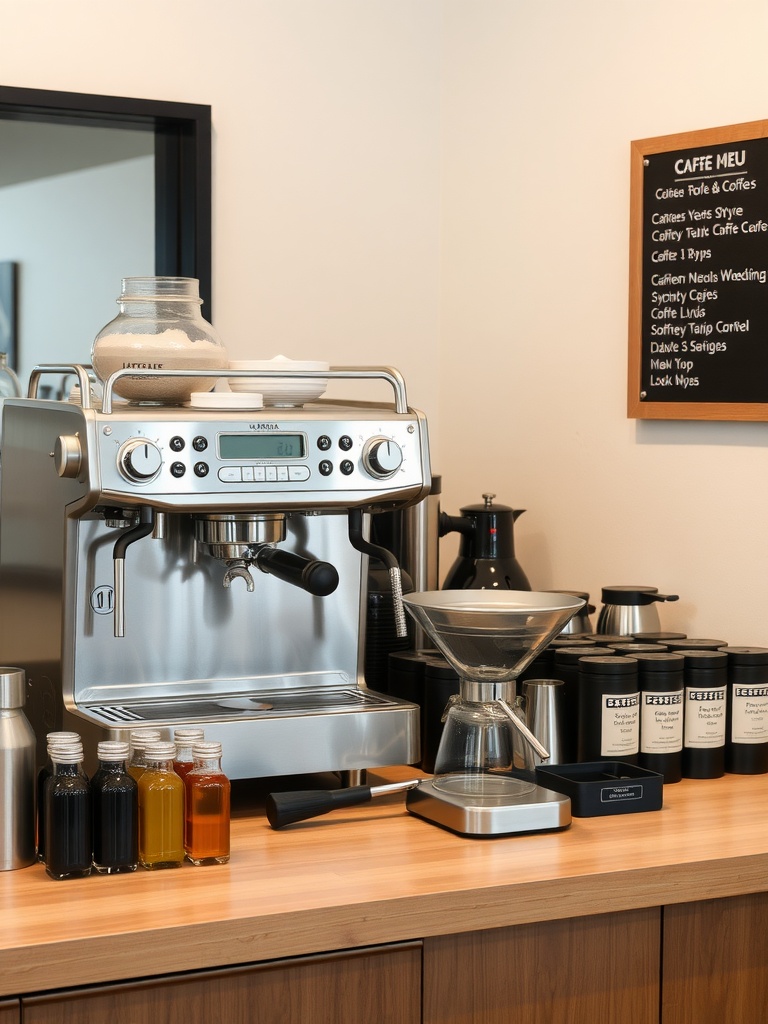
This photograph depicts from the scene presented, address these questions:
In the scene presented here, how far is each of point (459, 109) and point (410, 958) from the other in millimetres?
1602

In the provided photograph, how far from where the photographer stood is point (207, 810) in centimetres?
125

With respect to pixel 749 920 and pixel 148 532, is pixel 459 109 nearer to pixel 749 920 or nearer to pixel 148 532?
pixel 148 532

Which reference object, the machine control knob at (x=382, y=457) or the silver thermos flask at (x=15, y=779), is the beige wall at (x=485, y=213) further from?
the silver thermos flask at (x=15, y=779)

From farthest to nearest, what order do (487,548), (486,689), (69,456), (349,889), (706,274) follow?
(487,548) < (706,274) < (486,689) < (69,456) < (349,889)

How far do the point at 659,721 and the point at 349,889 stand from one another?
547 millimetres

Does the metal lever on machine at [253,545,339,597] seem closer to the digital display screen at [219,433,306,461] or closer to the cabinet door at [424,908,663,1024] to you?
the digital display screen at [219,433,306,461]

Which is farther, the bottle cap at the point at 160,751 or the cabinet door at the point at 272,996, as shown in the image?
the bottle cap at the point at 160,751

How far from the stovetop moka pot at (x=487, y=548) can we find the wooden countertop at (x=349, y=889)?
1.82 ft

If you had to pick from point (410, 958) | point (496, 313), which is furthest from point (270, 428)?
point (496, 313)

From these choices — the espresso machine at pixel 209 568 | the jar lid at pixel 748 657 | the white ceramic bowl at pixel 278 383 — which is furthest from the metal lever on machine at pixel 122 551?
the jar lid at pixel 748 657

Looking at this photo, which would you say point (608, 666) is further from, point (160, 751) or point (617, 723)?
point (160, 751)

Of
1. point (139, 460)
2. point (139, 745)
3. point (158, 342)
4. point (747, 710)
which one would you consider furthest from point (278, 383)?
point (747, 710)

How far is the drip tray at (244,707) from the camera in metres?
1.38

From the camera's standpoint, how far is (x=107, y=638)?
4.72 ft
